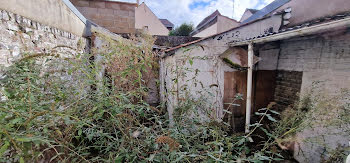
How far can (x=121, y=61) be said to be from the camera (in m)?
3.48

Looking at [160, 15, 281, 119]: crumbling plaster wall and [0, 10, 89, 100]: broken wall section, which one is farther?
[160, 15, 281, 119]: crumbling plaster wall

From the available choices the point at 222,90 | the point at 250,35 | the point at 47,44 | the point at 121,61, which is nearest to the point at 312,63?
the point at 250,35

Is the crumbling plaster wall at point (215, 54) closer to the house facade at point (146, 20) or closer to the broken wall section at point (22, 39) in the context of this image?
the broken wall section at point (22, 39)

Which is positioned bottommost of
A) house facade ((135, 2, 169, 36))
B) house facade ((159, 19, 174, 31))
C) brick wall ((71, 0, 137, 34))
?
brick wall ((71, 0, 137, 34))

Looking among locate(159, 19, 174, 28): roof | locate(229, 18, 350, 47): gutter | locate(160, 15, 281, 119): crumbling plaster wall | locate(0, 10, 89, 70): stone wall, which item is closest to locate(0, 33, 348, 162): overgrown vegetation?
A: locate(0, 10, 89, 70): stone wall

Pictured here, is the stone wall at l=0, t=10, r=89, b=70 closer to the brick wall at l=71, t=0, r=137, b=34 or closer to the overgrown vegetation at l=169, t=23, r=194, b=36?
the brick wall at l=71, t=0, r=137, b=34

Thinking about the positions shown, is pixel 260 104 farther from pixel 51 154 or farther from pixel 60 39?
pixel 60 39

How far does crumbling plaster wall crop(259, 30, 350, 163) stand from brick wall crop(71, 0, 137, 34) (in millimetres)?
6213

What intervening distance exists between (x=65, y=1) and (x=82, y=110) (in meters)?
2.64

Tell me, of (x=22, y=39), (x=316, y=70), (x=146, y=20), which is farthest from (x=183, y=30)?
(x=22, y=39)

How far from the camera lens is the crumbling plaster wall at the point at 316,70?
9.32ft

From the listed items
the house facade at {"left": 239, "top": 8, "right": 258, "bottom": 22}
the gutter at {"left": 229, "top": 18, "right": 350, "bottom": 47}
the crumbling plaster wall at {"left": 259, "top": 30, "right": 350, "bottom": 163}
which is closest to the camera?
the gutter at {"left": 229, "top": 18, "right": 350, "bottom": 47}

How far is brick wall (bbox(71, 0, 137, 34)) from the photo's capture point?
22.2 feet

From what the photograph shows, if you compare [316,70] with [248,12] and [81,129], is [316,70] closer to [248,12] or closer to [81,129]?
[81,129]
